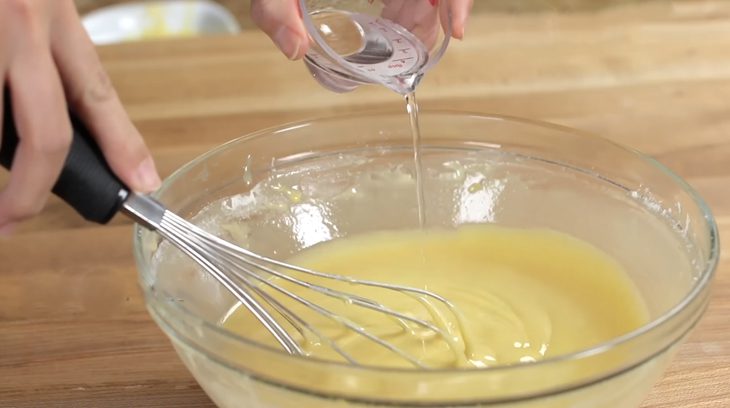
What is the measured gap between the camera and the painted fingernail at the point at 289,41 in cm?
94

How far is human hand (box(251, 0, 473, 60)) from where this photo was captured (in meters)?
0.95

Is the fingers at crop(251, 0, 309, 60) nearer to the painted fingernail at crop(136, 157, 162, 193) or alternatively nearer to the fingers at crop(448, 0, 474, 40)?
the fingers at crop(448, 0, 474, 40)

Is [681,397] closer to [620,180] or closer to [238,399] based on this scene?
[620,180]

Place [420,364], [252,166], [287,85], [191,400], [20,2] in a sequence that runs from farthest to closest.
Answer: [287,85]
[252,166]
[191,400]
[420,364]
[20,2]

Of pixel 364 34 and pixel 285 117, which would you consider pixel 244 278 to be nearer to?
pixel 364 34

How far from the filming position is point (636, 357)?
0.66 metres

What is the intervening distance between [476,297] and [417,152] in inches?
6.6

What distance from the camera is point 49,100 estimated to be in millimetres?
657

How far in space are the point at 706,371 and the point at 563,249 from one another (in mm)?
187

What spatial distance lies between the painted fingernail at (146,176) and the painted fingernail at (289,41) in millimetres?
260

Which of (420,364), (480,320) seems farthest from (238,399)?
(480,320)

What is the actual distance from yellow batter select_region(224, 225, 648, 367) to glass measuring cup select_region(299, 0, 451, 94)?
19 cm

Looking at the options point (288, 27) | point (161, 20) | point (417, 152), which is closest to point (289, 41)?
point (288, 27)

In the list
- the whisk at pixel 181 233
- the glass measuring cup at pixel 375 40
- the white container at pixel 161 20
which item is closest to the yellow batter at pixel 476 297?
the whisk at pixel 181 233
